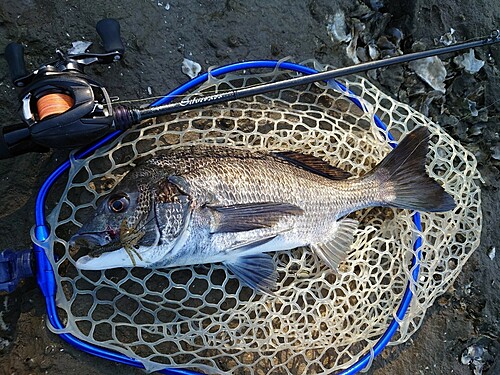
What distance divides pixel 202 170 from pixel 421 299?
5.68 ft

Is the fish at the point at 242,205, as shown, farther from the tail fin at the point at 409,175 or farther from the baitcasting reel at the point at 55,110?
the baitcasting reel at the point at 55,110

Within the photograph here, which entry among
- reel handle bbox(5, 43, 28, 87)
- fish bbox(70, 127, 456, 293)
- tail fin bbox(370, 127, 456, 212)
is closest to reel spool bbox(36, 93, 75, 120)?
reel handle bbox(5, 43, 28, 87)

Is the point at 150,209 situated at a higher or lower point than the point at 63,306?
higher

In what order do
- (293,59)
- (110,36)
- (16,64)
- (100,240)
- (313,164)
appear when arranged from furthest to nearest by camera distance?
(293,59), (313,164), (110,36), (16,64), (100,240)

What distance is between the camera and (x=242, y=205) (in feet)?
8.94

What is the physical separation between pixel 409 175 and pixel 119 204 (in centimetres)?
168

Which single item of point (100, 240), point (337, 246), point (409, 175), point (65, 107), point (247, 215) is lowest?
point (337, 246)

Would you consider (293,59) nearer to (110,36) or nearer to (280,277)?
(110,36)

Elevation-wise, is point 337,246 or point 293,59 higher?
point 293,59

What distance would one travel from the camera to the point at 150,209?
2580mm

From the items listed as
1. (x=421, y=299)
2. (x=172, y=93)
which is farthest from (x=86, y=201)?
(x=421, y=299)

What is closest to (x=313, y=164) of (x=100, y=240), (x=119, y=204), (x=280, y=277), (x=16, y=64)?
(x=280, y=277)

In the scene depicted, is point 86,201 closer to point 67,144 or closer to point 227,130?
point 67,144

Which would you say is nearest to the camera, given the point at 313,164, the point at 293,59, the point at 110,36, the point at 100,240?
the point at 100,240
